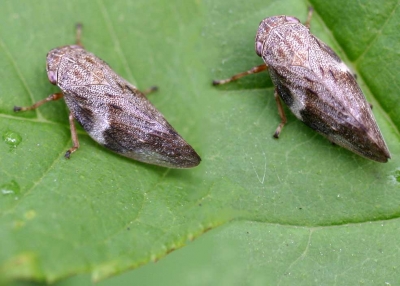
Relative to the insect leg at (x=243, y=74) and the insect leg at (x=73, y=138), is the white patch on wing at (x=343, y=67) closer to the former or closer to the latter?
the insect leg at (x=243, y=74)

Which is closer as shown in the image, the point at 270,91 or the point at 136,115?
the point at 136,115

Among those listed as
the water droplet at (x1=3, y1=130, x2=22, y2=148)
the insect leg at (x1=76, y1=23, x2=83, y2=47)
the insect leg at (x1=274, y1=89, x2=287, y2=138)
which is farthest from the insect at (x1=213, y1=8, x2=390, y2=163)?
the water droplet at (x1=3, y1=130, x2=22, y2=148)

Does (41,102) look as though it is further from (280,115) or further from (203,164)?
(280,115)

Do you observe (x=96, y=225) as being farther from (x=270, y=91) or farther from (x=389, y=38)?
(x=389, y=38)

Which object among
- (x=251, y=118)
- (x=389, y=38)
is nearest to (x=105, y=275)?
(x=251, y=118)

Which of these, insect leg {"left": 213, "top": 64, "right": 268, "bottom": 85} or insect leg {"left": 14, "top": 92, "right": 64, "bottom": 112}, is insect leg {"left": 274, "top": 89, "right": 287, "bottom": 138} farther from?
insect leg {"left": 14, "top": 92, "right": 64, "bottom": 112}
